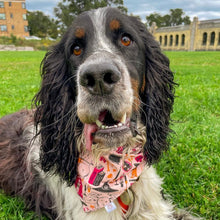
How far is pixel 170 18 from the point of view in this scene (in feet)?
313

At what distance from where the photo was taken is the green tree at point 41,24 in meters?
75.3

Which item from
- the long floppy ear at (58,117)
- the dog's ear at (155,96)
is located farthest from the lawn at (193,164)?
the long floppy ear at (58,117)

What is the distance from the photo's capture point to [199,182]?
10.6ft

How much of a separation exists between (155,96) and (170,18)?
332 ft

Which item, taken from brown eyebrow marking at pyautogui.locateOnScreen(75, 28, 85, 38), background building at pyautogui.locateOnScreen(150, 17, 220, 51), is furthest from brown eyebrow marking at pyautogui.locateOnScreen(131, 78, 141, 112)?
background building at pyautogui.locateOnScreen(150, 17, 220, 51)

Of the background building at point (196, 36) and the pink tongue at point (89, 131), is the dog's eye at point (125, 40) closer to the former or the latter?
the pink tongue at point (89, 131)

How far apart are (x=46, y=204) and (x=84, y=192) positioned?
2.76 feet

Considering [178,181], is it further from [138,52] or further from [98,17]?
[98,17]

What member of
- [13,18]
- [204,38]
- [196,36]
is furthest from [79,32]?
[13,18]

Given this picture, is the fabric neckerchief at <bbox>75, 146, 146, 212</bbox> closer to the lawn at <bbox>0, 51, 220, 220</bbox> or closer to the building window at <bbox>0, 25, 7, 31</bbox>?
the lawn at <bbox>0, 51, 220, 220</bbox>

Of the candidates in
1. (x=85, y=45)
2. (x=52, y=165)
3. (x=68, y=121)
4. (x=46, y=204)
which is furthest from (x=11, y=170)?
(x=85, y=45)

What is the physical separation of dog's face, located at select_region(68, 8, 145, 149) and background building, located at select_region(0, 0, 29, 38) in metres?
75.6

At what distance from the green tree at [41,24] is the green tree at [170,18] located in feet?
119

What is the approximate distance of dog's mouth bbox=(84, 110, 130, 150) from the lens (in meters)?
2.12
